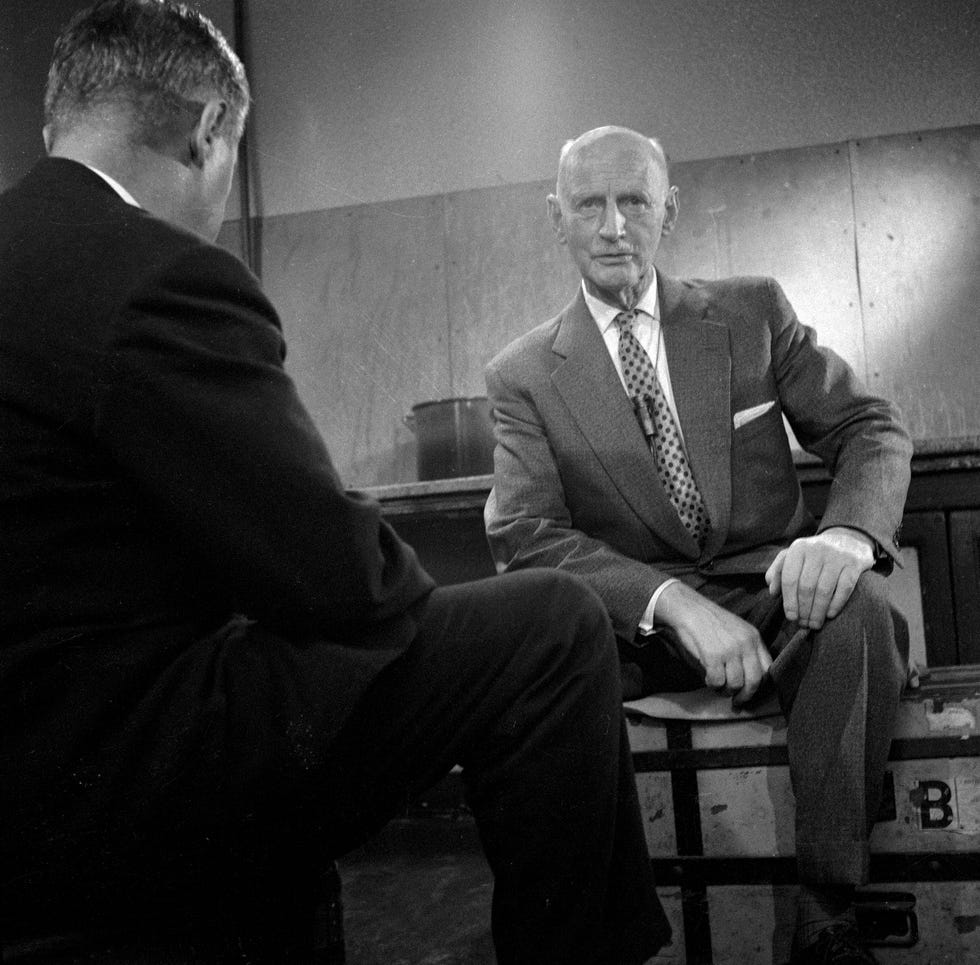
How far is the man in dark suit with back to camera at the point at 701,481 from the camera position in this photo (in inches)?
63.5

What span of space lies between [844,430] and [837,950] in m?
0.98

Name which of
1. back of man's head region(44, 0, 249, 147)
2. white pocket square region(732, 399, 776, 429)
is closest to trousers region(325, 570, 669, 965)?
back of man's head region(44, 0, 249, 147)

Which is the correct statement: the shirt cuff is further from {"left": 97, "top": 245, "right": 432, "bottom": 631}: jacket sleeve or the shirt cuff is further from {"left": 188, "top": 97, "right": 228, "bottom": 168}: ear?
{"left": 188, "top": 97, "right": 228, "bottom": 168}: ear

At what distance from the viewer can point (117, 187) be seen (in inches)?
46.6

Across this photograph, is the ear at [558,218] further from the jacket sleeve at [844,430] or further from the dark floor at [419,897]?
the dark floor at [419,897]

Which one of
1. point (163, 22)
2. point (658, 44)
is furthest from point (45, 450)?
point (658, 44)

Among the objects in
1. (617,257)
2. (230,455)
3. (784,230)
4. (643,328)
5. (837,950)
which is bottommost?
(837,950)

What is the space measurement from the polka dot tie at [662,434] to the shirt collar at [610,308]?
0.15 ft

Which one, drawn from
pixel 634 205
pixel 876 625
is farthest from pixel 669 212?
pixel 876 625

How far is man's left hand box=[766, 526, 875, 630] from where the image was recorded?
5.35ft

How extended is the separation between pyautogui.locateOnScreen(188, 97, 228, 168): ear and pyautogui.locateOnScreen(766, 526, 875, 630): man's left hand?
109cm

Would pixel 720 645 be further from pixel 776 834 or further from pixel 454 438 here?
pixel 454 438

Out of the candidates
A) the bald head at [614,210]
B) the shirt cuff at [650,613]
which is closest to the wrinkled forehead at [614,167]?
the bald head at [614,210]

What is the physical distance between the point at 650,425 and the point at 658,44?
6.95 ft
